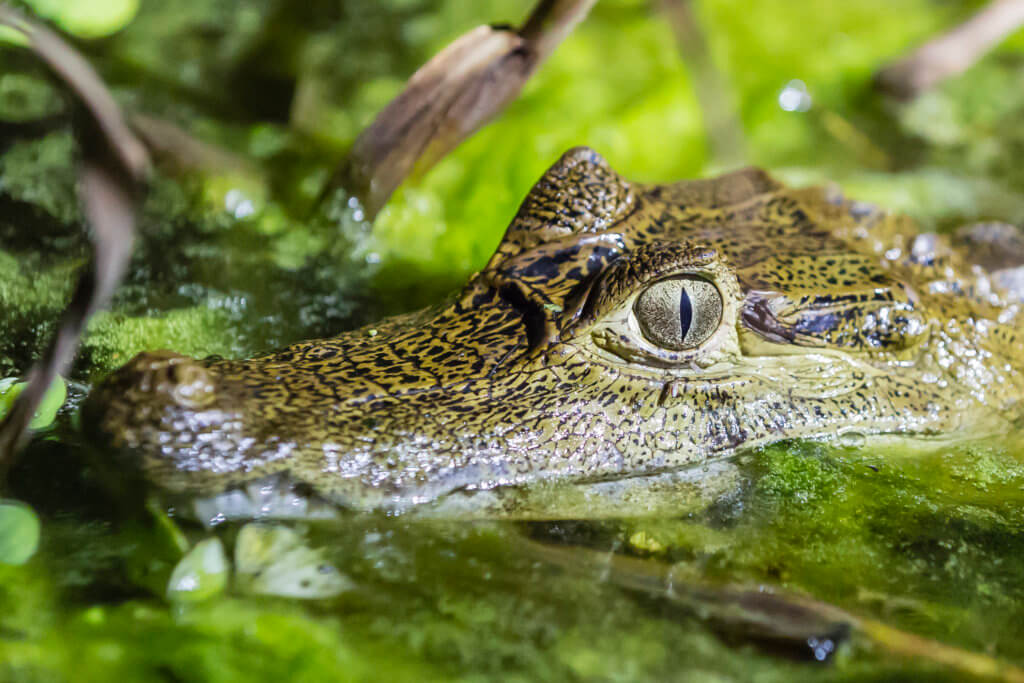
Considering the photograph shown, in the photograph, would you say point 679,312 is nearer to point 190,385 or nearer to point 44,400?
point 190,385

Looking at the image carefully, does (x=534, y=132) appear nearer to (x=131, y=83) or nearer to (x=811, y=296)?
(x=811, y=296)

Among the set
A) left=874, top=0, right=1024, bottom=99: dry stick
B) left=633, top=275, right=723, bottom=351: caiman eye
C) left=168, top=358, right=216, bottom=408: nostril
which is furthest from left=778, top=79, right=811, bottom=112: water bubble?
left=168, top=358, right=216, bottom=408: nostril

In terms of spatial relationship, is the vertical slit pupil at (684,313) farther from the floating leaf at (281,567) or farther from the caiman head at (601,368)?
the floating leaf at (281,567)

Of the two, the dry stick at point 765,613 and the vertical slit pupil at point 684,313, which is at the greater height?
the vertical slit pupil at point 684,313

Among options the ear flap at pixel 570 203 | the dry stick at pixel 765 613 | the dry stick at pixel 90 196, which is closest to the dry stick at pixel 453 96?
the ear flap at pixel 570 203

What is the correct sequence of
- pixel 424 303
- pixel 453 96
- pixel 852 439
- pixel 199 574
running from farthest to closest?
1. pixel 424 303
2. pixel 453 96
3. pixel 852 439
4. pixel 199 574

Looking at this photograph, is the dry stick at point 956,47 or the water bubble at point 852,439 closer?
the water bubble at point 852,439

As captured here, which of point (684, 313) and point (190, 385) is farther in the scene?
point (684, 313)

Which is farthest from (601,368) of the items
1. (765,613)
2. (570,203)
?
(765,613)
